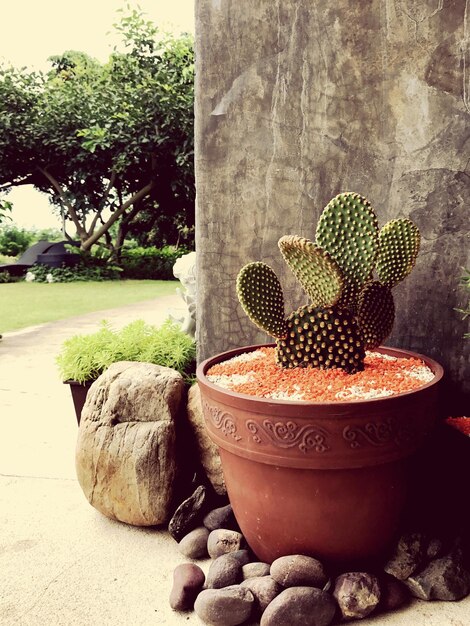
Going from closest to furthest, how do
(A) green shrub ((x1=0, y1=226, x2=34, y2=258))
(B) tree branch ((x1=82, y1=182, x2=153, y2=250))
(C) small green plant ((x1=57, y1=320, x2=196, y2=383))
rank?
(C) small green plant ((x1=57, y1=320, x2=196, y2=383)) → (B) tree branch ((x1=82, y1=182, x2=153, y2=250)) → (A) green shrub ((x1=0, y1=226, x2=34, y2=258))

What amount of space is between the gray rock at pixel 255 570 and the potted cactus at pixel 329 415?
0.04 meters

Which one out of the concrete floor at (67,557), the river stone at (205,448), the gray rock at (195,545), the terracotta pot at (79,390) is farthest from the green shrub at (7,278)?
the gray rock at (195,545)

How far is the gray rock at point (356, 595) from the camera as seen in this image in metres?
1.71

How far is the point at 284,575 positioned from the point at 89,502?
99cm

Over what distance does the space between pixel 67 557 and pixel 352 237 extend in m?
1.62

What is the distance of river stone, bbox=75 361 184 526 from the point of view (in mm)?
2256

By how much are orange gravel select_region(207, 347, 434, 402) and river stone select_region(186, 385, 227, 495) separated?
1.12ft

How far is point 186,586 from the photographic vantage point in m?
1.82

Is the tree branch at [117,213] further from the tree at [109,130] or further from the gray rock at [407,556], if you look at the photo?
the gray rock at [407,556]

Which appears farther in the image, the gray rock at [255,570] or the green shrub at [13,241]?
the green shrub at [13,241]

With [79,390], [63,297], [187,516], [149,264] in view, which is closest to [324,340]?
[187,516]

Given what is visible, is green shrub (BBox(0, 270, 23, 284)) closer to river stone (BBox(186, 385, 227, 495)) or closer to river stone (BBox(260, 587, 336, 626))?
river stone (BBox(186, 385, 227, 495))

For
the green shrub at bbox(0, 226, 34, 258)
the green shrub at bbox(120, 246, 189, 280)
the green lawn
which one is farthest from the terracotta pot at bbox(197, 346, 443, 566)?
the green shrub at bbox(0, 226, 34, 258)

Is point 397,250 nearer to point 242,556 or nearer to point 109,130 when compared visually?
point 242,556
